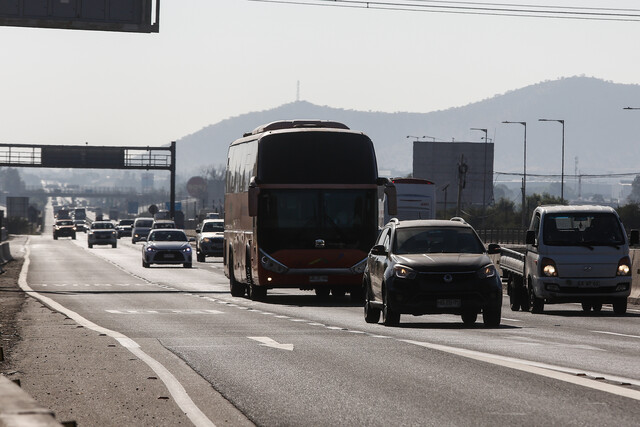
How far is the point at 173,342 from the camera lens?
735 inches

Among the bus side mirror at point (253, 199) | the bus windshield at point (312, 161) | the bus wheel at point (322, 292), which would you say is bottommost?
the bus wheel at point (322, 292)

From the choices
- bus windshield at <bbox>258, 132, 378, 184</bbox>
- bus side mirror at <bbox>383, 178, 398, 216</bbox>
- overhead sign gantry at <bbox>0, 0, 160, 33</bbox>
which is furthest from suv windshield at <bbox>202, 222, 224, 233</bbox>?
bus side mirror at <bbox>383, 178, 398, 216</bbox>

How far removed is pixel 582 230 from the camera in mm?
26047

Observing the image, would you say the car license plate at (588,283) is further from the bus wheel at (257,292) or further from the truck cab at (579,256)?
the bus wheel at (257,292)

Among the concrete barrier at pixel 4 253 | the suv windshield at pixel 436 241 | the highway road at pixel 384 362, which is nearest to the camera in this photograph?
the highway road at pixel 384 362

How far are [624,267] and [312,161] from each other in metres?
8.11

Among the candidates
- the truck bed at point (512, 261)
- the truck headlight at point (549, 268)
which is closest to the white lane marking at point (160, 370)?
the truck headlight at point (549, 268)

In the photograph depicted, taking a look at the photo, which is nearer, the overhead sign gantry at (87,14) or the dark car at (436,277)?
the dark car at (436,277)

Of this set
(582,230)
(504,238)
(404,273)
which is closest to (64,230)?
(504,238)

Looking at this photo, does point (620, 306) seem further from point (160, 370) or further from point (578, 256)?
point (160, 370)

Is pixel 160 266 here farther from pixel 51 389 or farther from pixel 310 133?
pixel 51 389

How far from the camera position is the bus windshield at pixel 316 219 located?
30.3 metres

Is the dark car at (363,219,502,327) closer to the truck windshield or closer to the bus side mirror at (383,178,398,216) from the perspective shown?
the truck windshield

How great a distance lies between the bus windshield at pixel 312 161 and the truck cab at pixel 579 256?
561cm
